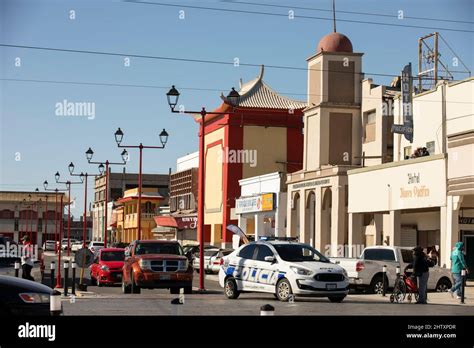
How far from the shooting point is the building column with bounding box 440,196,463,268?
3881 cm

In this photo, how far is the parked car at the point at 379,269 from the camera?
106 feet

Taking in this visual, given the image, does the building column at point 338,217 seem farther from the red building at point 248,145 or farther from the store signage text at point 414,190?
the red building at point 248,145

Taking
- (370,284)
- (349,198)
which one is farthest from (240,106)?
(370,284)

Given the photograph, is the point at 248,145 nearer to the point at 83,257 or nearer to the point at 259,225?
the point at 259,225

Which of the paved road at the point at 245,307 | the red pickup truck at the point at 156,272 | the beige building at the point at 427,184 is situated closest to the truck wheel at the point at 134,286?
the red pickup truck at the point at 156,272

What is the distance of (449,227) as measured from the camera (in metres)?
39.0

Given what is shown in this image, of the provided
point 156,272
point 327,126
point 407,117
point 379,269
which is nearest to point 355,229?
point 407,117

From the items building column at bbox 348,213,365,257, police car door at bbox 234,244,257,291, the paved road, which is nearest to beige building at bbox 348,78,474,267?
building column at bbox 348,213,365,257

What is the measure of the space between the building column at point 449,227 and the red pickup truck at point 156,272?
1328cm

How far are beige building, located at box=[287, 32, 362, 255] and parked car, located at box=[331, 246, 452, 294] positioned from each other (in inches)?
859

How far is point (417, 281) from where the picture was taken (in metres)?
27.6

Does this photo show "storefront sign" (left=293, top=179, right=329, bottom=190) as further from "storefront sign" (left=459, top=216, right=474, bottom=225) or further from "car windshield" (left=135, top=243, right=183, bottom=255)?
"car windshield" (left=135, top=243, right=183, bottom=255)

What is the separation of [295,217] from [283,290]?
36.7 meters

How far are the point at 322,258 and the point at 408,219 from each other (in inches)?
926
